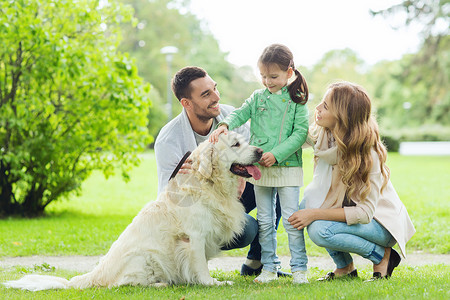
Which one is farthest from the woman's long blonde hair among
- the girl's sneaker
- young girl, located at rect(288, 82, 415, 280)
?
the girl's sneaker

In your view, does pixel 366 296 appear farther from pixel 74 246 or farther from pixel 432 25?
pixel 432 25

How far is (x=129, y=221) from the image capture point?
28.6ft

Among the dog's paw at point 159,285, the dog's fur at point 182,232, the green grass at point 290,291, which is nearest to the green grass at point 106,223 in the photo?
the dog's fur at point 182,232

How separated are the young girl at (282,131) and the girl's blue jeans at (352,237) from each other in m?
0.18

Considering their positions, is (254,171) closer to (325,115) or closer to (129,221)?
(325,115)

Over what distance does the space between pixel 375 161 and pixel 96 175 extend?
53.5 feet

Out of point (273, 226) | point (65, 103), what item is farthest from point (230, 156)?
point (65, 103)

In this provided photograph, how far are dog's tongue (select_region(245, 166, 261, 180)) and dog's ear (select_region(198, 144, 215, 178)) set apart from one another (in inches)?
12.6

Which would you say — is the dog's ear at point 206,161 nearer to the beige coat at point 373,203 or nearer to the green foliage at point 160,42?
the beige coat at point 373,203

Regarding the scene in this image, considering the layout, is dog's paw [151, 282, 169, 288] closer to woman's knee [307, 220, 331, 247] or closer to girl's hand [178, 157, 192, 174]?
girl's hand [178, 157, 192, 174]

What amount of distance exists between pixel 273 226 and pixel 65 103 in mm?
5630

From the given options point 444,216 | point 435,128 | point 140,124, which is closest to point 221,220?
point 140,124

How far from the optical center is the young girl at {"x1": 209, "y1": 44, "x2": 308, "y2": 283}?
4.16 m

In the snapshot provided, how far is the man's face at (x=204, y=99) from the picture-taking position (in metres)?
5.06
